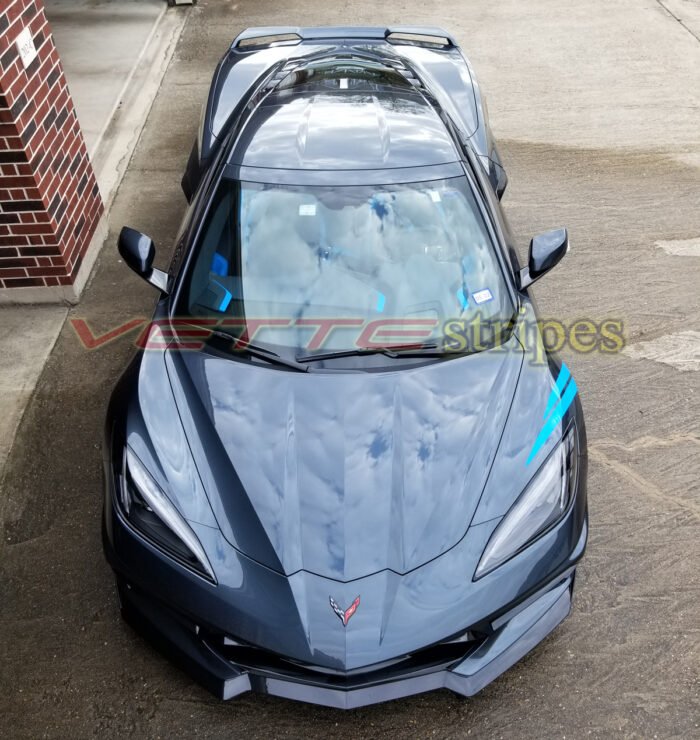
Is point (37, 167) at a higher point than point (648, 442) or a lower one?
higher

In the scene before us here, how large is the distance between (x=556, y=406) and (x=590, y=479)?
3.02ft

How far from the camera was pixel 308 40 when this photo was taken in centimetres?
495

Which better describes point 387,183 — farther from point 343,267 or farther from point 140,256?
point 140,256

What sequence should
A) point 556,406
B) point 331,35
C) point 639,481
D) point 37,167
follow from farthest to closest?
point 331,35 → point 37,167 → point 639,481 → point 556,406

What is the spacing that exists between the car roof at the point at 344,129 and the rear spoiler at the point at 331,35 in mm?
1291

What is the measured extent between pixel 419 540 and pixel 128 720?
1.30m

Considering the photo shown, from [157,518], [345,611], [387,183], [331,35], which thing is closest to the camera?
[345,611]

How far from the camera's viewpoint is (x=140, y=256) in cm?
318

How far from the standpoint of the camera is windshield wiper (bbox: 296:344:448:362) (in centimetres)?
283

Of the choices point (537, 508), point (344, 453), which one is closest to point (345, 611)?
point (344, 453)

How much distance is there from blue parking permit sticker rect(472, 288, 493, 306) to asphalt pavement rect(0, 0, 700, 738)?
3.86 ft

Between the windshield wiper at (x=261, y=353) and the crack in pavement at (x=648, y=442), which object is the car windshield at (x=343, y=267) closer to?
the windshield wiper at (x=261, y=353)

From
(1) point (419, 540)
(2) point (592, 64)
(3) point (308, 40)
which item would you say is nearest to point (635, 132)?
(2) point (592, 64)

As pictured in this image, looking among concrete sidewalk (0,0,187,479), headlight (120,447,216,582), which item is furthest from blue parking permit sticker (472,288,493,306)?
concrete sidewalk (0,0,187,479)
